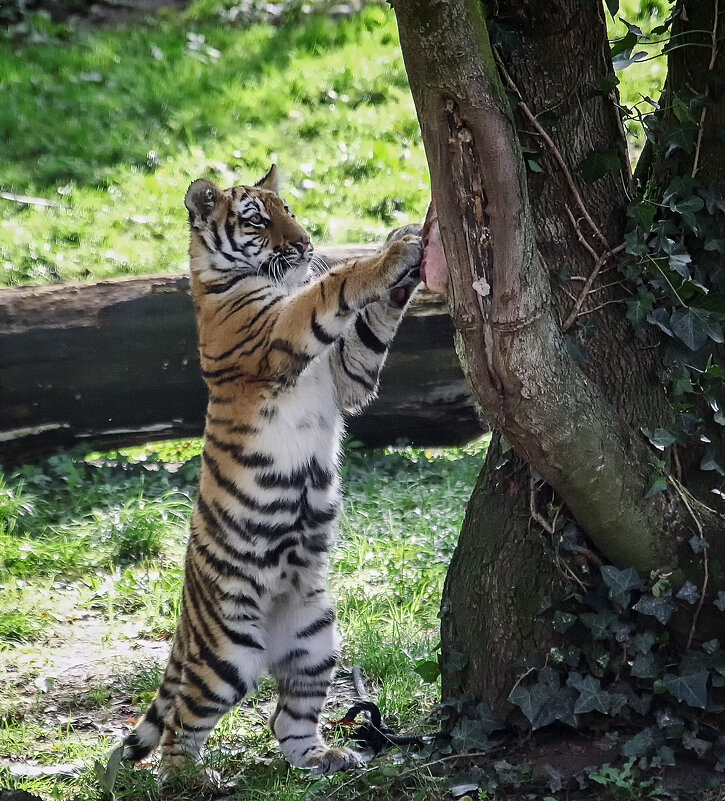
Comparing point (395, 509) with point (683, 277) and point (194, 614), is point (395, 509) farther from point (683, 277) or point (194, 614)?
point (683, 277)

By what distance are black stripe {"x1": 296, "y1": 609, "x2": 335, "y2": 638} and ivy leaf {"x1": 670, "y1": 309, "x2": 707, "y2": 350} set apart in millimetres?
1662

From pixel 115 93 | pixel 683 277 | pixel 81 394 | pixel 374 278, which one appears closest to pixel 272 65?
pixel 115 93

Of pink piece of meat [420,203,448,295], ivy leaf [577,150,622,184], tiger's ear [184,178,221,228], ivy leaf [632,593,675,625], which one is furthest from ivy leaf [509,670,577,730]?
tiger's ear [184,178,221,228]

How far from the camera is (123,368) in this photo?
6.08m

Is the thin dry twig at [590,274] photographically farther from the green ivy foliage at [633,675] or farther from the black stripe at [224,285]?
the black stripe at [224,285]

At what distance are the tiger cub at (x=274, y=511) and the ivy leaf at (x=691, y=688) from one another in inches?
→ 47.4

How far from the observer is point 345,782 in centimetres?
328

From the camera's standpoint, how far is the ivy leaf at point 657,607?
116 inches

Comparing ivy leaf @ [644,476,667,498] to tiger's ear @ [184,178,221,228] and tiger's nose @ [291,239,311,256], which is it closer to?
tiger's nose @ [291,239,311,256]

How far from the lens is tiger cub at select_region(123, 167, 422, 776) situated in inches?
143

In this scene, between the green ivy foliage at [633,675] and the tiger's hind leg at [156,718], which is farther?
the tiger's hind leg at [156,718]

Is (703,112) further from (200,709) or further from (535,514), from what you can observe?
(200,709)

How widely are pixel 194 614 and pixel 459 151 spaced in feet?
6.67

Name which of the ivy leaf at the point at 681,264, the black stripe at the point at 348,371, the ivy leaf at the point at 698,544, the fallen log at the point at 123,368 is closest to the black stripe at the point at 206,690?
the black stripe at the point at 348,371
